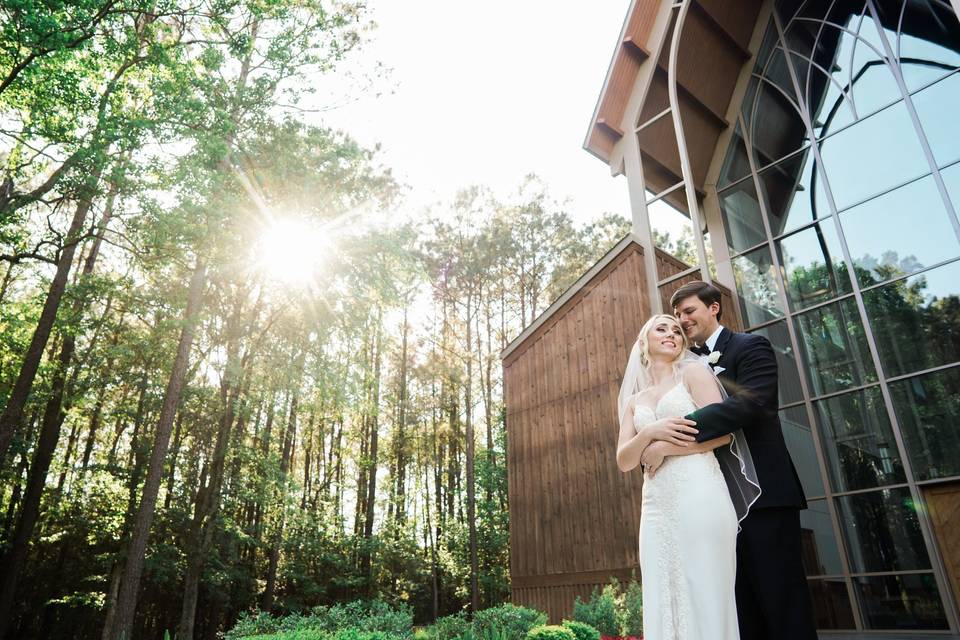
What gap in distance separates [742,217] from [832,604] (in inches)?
225

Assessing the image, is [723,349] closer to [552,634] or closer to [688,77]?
[552,634]

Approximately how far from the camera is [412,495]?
26984mm

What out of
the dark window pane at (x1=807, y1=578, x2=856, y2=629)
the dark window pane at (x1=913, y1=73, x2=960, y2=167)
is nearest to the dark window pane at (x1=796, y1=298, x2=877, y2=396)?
the dark window pane at (x1=913, y1=73, x2=960, y2=167)

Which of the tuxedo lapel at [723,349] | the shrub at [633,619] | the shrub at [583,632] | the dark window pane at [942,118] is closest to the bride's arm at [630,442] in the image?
the tuxedo lapel at [723,349]

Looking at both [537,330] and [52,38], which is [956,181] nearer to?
[537,330]

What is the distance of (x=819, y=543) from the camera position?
733cm

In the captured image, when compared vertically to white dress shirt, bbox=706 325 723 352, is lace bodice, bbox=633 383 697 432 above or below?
below

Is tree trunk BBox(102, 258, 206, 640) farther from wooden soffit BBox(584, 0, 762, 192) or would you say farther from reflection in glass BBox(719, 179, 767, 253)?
reflection in glass BBox(719, 179, 767, 253)

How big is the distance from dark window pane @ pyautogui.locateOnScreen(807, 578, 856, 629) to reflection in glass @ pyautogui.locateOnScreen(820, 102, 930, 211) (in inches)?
196

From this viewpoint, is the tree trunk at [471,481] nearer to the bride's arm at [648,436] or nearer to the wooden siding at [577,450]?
the wooden siding at [577,450]

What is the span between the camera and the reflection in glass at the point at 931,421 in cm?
661

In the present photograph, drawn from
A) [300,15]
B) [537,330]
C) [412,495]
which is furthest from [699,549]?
[412,495]

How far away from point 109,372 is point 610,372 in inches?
719

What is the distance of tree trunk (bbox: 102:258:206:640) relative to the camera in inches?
448
